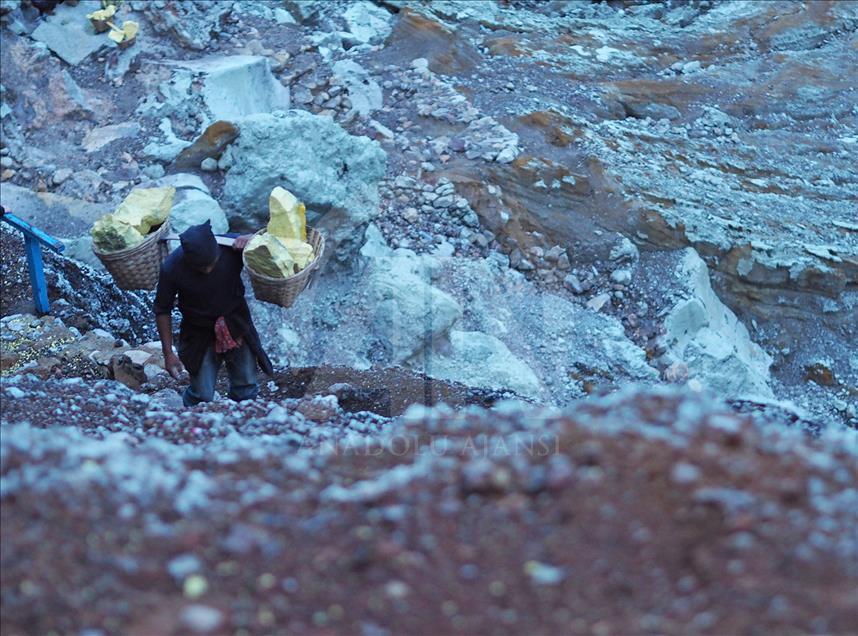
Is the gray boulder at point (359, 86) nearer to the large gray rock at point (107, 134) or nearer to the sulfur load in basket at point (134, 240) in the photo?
the large gray rock at point (107, 134)

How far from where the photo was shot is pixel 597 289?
7.34 meters

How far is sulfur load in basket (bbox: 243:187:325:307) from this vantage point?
4.86 metres

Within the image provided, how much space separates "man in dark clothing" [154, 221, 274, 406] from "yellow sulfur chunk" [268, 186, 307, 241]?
515 mm

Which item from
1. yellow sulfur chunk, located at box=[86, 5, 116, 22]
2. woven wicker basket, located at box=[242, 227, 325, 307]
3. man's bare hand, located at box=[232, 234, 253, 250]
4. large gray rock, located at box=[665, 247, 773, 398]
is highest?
yellow sulfur chunk, located at box=[86, 5, 116, 22]

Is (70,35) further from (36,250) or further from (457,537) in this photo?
(457,537)

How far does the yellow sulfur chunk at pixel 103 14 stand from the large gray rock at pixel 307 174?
2.02 meters

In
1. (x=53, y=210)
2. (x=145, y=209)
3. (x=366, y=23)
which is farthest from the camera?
(x=366, y=23)

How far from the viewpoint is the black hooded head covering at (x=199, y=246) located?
4.33m

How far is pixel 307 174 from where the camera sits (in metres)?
6.59

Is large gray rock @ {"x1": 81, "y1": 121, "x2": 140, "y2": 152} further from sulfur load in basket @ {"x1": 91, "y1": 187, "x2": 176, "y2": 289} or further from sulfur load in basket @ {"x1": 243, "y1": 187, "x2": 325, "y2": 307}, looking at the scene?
sulfur load in basket @ {"x1": 243, "y1": 187, "x2": 325, "y2": 307}

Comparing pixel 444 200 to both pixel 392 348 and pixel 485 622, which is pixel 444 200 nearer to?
pixel 392 348

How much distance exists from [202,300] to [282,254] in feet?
1.75

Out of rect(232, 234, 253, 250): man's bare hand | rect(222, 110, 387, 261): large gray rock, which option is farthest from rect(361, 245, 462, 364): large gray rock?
rect(232, 234, 253, 250): man's bare hand

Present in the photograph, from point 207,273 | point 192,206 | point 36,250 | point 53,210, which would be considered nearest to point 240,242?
point 207,273
